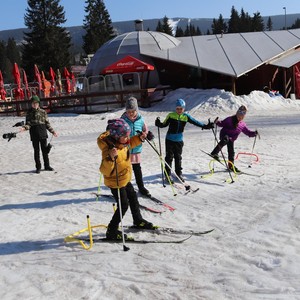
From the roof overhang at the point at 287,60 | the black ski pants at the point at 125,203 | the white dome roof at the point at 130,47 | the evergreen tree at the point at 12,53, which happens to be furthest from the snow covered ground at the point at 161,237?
the evergreen tree at the point at 12,53

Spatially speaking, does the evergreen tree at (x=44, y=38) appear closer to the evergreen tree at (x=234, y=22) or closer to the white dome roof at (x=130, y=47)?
the white dome roof at (x=130, y=47)

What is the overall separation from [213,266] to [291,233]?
51.8 inches

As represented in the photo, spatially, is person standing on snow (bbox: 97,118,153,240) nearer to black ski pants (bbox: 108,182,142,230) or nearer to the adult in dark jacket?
black ski pants (bbox: 108,182,142,230)

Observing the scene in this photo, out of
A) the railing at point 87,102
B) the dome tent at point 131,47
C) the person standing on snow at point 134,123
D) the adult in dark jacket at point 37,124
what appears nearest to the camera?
the person standing on snow at point 134,123

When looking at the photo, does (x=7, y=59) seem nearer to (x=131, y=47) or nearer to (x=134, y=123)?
(x=131, y=47)

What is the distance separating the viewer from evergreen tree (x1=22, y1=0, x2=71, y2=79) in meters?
57.9

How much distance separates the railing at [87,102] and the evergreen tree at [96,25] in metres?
49.1

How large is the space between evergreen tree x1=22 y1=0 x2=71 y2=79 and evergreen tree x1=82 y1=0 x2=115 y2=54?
1085 centimetres

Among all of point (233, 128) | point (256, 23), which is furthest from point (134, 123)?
point (256, 23)

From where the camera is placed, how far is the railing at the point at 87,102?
23828mm

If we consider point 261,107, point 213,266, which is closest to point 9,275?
point 213,266

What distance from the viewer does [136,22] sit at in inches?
1407

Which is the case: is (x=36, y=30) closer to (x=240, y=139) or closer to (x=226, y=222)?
(x=240, y=139)

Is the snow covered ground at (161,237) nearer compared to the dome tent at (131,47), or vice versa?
the snow covered ground at (161,237)
